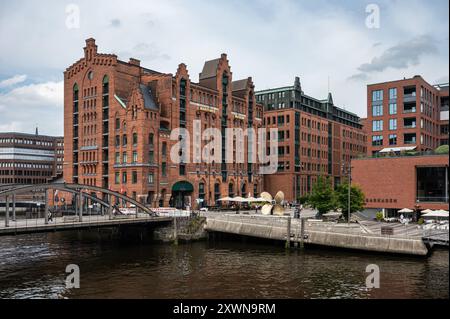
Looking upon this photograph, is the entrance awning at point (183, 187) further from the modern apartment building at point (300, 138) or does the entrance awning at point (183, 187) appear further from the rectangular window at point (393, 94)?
the rectangular window at point (393, 94)

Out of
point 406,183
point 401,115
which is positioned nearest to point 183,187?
point 406,183

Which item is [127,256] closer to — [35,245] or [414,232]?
[35,245]

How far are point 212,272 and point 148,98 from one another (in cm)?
4738

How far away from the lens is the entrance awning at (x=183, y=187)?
274 ft

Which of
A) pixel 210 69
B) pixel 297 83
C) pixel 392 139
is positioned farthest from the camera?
pixel 297 83

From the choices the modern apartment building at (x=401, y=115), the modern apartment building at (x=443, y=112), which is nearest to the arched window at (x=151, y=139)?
the modern apartment building at (x=401, y=115)

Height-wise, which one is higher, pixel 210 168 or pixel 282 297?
pixel 210 168

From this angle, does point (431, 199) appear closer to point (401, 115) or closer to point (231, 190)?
point (401, 115)

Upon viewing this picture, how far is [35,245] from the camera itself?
5909 cm

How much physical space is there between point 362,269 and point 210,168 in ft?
173

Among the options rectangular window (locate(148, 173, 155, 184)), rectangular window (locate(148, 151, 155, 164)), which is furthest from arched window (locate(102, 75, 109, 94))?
rectangular window (locate(148, 173, 155, 184))

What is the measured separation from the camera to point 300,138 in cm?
11075
